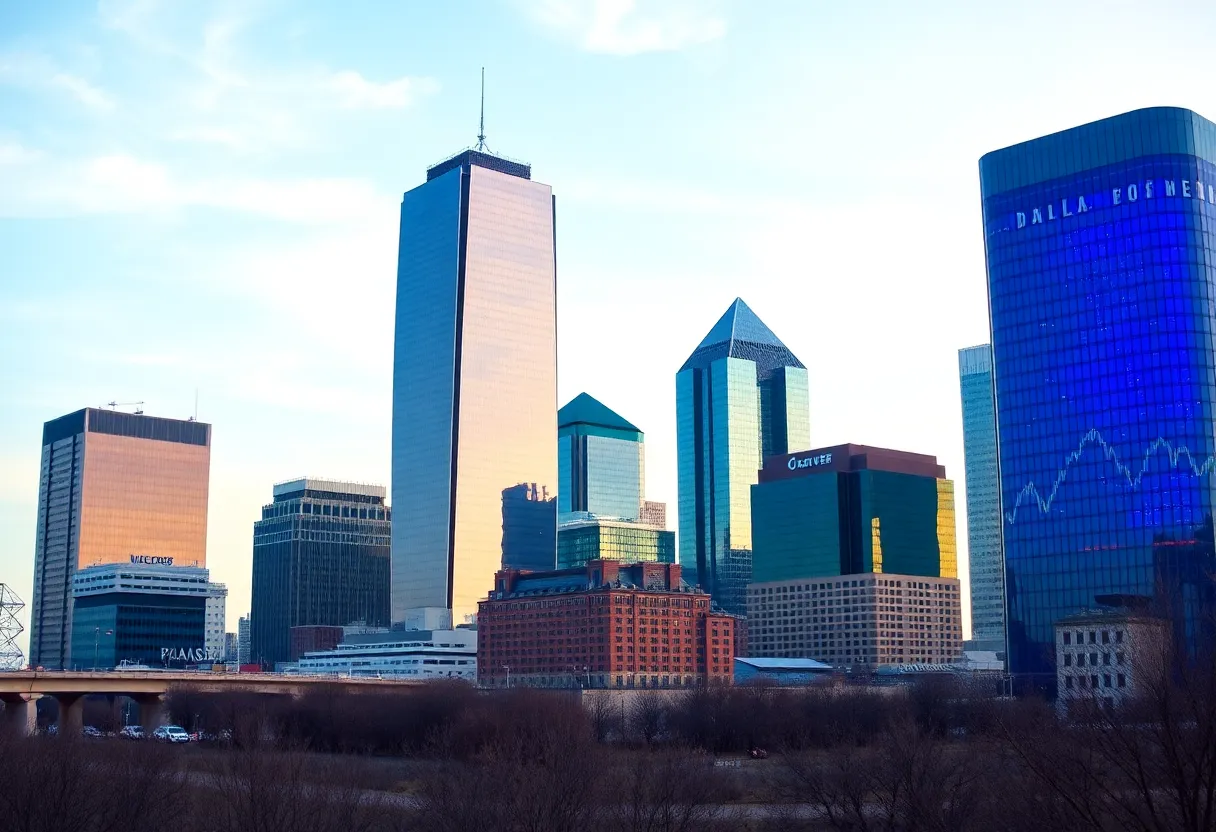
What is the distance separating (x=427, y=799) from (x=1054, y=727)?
122 ft

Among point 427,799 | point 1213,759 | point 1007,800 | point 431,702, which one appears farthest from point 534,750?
point 431,702

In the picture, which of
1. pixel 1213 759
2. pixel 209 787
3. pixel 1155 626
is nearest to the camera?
pixel 1213 759

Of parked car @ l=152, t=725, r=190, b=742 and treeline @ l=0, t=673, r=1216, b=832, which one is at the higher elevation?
treeline @ l=0, t=673, r=1216, b=832

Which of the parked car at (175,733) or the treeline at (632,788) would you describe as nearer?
the treeline at (632,788)

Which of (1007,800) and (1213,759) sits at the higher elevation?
(1213,759)

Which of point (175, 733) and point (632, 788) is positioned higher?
point (632, 788)

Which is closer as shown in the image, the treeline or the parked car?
the treeline

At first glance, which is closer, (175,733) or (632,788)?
(632,788)

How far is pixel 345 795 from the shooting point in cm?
8662

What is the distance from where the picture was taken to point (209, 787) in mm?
110625

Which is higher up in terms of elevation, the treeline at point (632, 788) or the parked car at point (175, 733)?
the treeline at point (632, 788)

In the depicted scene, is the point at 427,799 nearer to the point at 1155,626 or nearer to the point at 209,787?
the point at 209,787

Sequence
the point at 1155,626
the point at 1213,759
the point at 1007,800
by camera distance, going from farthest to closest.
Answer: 1. the point at 1155,626
2. the point at 1007,800
3. the point at 1213,759

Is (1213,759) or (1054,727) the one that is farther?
(1054,727)
